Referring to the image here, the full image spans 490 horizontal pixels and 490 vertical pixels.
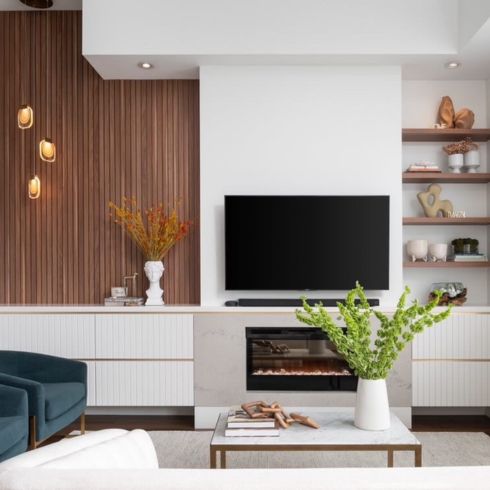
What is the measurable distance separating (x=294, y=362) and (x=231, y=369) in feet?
1.57

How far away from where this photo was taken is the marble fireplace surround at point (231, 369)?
4.25 metres

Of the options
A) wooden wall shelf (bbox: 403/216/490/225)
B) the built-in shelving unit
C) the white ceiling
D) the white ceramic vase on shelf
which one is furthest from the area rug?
the white ceiling

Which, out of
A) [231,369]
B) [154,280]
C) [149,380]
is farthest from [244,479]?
[154,280]

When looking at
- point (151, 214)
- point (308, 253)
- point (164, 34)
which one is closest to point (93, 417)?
point (151, 214)

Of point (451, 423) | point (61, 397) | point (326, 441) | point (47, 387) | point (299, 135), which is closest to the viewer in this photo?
point (326, 441)

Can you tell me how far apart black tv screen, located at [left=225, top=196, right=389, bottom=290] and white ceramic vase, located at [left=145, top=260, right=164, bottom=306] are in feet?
1.77

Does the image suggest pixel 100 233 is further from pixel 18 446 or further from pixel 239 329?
pixel 18 446

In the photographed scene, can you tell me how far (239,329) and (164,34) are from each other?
7.14 ft

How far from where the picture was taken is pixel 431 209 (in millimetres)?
4609

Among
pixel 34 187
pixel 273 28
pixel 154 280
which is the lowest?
pixel 154 280

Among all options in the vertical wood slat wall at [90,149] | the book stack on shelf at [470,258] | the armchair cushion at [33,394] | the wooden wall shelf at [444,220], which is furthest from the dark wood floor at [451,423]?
the armchair cushion at [33,394]

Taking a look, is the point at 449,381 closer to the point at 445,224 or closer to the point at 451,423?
the point at 451,423

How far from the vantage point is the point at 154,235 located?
4.48 metres

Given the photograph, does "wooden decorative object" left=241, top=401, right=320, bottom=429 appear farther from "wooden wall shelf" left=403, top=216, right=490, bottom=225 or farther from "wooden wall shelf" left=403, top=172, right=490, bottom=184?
"wooden wall shelf" left=403, top=172, right=490, bottom=184
